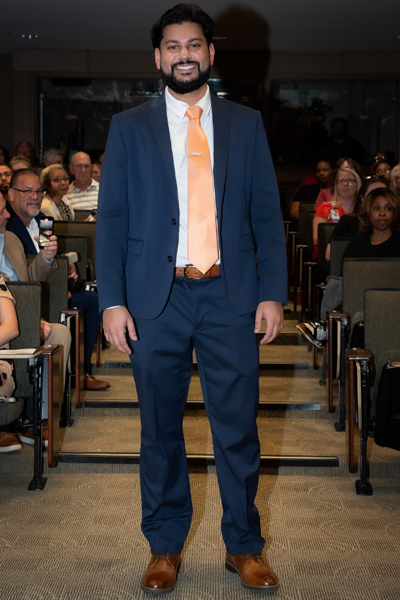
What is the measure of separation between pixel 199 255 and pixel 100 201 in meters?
0.30

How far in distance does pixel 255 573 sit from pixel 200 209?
1018mm

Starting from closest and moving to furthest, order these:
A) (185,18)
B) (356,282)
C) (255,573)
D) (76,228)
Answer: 1. (185,18)
2. (255,573)
3. (356,282)
4. (76,228)

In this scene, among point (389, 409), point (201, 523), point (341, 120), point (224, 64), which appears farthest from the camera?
point (341, 120)

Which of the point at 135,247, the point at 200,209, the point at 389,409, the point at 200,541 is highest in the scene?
the point at 200,209

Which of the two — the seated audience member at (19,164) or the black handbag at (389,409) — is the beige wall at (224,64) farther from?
the black handbag at (389,409)

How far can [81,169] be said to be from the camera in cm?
594

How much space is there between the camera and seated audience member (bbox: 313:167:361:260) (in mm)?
5160

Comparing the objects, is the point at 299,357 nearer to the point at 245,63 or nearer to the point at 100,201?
the point at 100,201

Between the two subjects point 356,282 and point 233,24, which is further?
point 233,24

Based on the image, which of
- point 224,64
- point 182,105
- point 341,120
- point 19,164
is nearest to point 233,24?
point 224,64

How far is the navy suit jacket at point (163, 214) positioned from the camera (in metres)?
1.74

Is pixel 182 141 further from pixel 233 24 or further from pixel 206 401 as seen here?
pixel 233 24

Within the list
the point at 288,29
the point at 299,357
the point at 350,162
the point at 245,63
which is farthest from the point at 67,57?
the point at 299,357

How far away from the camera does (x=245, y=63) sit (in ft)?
31.3
